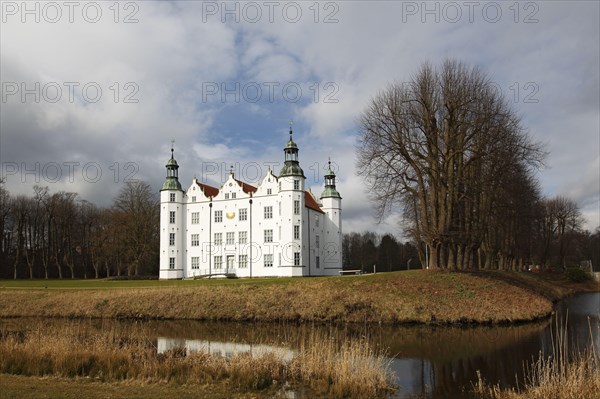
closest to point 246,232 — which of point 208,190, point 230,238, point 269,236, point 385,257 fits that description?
point 230,238

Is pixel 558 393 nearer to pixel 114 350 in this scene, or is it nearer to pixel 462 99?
pixel 114 350

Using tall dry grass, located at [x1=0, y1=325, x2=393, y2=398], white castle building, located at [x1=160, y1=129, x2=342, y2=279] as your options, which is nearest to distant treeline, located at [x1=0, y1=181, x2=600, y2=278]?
white castle building, located at [x1=160, y1=129, x2=342, y2=279]

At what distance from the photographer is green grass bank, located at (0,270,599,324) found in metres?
24.3

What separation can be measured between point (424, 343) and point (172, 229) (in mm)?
37626

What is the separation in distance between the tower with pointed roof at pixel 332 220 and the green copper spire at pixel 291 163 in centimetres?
799

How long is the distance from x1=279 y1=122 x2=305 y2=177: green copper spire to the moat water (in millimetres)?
23593

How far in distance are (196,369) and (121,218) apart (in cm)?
4791

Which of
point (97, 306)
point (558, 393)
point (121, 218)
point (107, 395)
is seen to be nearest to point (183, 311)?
point (97, 306)

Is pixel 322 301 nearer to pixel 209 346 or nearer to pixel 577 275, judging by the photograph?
pixel 209 346

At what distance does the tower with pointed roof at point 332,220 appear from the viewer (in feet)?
178

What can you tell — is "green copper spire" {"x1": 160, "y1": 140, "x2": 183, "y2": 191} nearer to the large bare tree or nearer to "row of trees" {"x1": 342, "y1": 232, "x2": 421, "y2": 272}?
the large bare tree

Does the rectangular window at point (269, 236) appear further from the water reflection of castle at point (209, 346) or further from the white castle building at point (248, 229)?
the water reflection of castle at point (209, 346)

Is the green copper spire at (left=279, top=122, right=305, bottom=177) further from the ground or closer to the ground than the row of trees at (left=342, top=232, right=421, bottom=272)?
further from the ground

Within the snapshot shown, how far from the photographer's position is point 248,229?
49062mm
